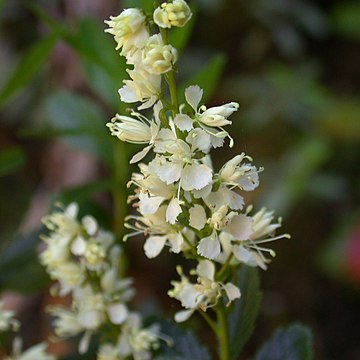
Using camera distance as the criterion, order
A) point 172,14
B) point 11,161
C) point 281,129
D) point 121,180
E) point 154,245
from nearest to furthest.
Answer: point 172,14
point 154,245
point 11,161
point 121,180
point 281,129

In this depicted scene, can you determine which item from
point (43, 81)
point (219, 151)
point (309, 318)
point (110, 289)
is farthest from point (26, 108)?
point (110, 289)

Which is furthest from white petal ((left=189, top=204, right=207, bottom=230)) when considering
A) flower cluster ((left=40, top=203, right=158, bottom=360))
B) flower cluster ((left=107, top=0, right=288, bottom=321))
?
flower cluster ((left=40, top=203, right=158, bottom=360))

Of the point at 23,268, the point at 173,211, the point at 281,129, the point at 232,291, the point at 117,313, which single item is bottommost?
the point at 281,129

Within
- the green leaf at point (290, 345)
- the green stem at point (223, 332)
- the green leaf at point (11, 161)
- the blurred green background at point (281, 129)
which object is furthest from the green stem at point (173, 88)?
the blurred green background at point (281, 129)

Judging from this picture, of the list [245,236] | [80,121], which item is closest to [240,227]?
[245,236]

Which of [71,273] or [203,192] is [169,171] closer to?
[203,192]

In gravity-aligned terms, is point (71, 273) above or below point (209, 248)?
below

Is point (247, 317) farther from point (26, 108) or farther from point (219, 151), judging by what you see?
point (26, 108)
